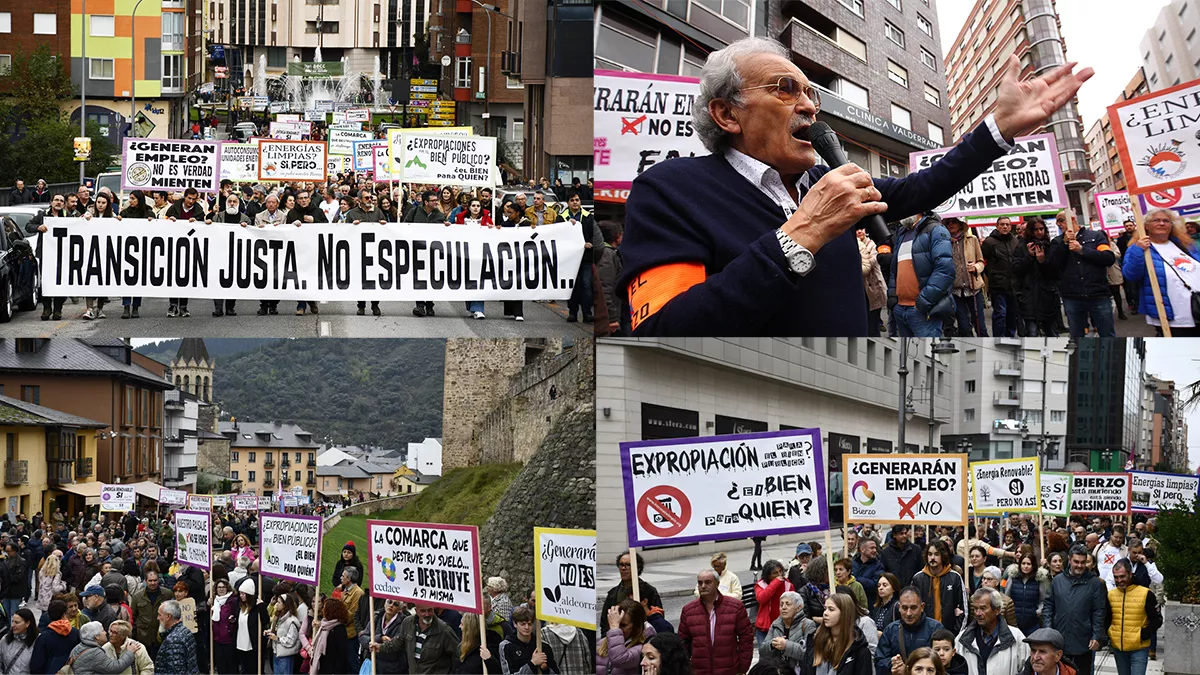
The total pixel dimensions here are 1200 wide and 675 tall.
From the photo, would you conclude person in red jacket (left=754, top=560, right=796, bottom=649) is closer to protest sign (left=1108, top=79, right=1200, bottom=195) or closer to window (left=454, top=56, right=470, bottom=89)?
protest sign (left=1108, top=79, right=1200, bottom=195)

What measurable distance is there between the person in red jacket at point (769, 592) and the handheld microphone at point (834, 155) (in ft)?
16.4

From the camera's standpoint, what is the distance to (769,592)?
813 cm

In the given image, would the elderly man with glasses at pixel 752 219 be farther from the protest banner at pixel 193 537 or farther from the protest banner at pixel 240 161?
the protest banner at pixel 240 161

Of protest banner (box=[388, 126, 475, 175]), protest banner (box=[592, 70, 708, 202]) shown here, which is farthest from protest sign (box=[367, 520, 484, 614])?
protest banner (box=[388, 126, 475, 175])

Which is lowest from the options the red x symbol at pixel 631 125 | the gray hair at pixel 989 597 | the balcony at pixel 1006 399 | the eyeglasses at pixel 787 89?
the gray hair at pixel 989 597

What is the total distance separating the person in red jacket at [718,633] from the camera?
7723mm

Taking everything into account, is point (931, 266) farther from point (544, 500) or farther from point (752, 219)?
point (752, 219)

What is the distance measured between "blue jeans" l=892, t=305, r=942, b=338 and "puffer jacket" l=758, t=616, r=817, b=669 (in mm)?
2036

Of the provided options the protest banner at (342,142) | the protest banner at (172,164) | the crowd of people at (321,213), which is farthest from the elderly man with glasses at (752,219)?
the protest banner at (342,142)

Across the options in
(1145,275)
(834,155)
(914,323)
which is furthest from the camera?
(914,323)

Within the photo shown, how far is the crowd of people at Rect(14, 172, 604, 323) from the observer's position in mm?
11508

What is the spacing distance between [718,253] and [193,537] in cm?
937

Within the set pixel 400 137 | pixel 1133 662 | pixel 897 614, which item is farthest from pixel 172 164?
pixel 1133 662

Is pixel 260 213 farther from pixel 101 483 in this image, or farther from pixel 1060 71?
pixel 1060 71
